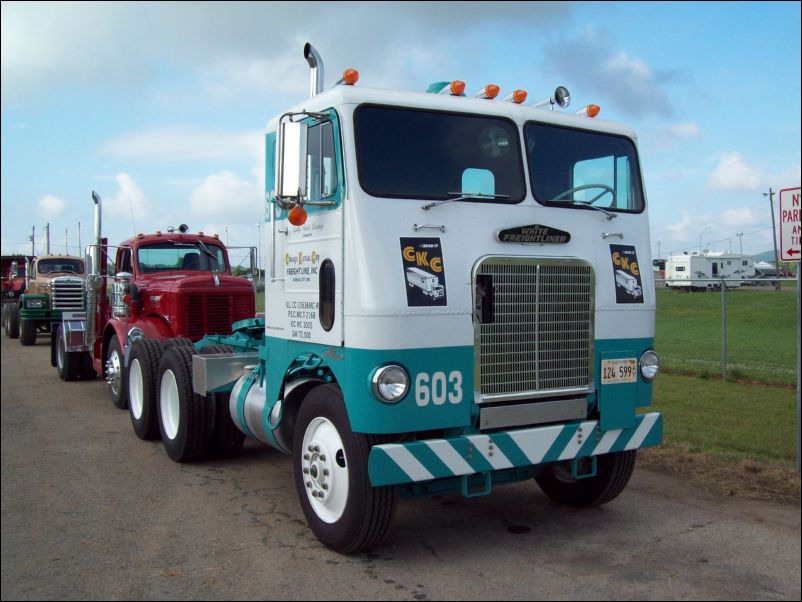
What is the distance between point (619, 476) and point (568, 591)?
166 centimetres

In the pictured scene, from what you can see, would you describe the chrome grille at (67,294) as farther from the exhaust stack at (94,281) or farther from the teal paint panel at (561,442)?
the teal paint panel at (561,442)

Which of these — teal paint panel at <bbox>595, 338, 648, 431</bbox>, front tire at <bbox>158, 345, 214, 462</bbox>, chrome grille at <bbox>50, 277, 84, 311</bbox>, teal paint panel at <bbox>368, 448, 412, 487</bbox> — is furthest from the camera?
chrome grille at <bbox>50, 277, 84, 311</bbox>

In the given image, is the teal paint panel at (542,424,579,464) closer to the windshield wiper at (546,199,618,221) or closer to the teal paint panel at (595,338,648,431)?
the teal paint panel at (595,338,648,431)

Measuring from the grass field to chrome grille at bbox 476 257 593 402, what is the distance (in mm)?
7609

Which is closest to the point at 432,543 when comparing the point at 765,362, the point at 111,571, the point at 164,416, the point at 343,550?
the point at 343,550

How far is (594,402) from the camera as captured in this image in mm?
5453

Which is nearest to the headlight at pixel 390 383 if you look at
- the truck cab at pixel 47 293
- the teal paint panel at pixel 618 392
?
the teal paint panel at pixel 618 392

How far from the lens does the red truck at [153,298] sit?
9.30 meters

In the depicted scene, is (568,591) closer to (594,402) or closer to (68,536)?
(594,402)

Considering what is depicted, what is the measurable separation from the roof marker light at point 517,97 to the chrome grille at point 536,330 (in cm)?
127

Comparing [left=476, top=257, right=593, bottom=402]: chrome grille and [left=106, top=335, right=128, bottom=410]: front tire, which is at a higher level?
[left=476, top=257, right=593, bottom=402]: chrome grille

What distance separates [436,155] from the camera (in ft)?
16.9

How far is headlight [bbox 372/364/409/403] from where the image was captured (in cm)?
456

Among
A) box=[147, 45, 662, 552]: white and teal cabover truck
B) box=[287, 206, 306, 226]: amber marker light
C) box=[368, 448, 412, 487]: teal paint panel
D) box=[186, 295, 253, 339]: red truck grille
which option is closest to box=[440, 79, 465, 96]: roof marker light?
box=[147, 45, 662, 552]: white and teal cabover truck
